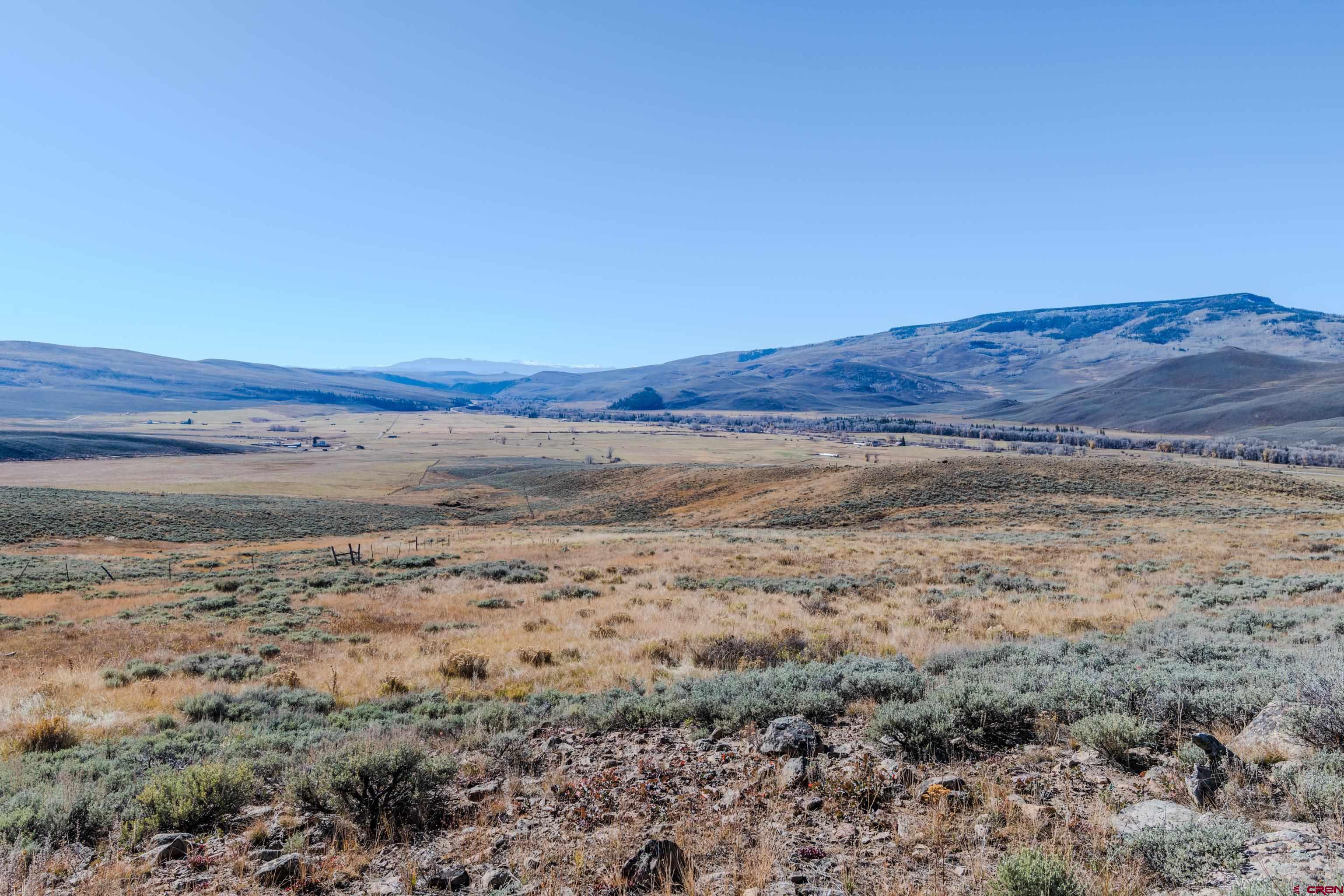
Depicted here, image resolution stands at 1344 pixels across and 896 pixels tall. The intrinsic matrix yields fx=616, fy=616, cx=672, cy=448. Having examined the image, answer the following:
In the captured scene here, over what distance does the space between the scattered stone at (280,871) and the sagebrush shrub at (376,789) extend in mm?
699

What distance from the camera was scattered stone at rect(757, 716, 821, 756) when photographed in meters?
6.79

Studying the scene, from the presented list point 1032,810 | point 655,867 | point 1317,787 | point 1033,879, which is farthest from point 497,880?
point 1317,787

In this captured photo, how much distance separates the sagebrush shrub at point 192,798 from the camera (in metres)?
5.79

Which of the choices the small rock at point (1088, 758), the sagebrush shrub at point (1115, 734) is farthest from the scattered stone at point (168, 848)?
the sagebrush shrub at point (1115, 734)

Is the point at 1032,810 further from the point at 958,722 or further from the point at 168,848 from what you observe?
the point at 168,848

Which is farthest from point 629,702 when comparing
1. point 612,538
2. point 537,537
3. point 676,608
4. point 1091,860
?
point 537,537

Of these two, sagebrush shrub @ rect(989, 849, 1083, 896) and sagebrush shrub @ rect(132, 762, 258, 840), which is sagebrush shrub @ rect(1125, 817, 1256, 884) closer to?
sagebrush shrub @ rect(989, 849, 1083, 896)

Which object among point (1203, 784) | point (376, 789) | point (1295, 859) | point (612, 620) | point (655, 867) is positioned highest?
point (1295, 859)

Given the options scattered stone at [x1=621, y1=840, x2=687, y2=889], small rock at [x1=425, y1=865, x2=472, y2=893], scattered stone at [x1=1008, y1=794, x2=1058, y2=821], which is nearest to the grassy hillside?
small rock at [x1=425, y1=865, x2=472, y2=893]

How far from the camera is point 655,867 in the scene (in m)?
4.71

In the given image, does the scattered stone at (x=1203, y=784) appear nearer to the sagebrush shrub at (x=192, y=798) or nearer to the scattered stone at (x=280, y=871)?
the scattered stone at (x=280, y=871)

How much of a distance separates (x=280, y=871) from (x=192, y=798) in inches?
65.3

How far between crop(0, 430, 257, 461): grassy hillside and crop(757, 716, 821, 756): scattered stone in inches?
6191

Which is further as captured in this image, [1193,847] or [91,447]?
[91,447]
